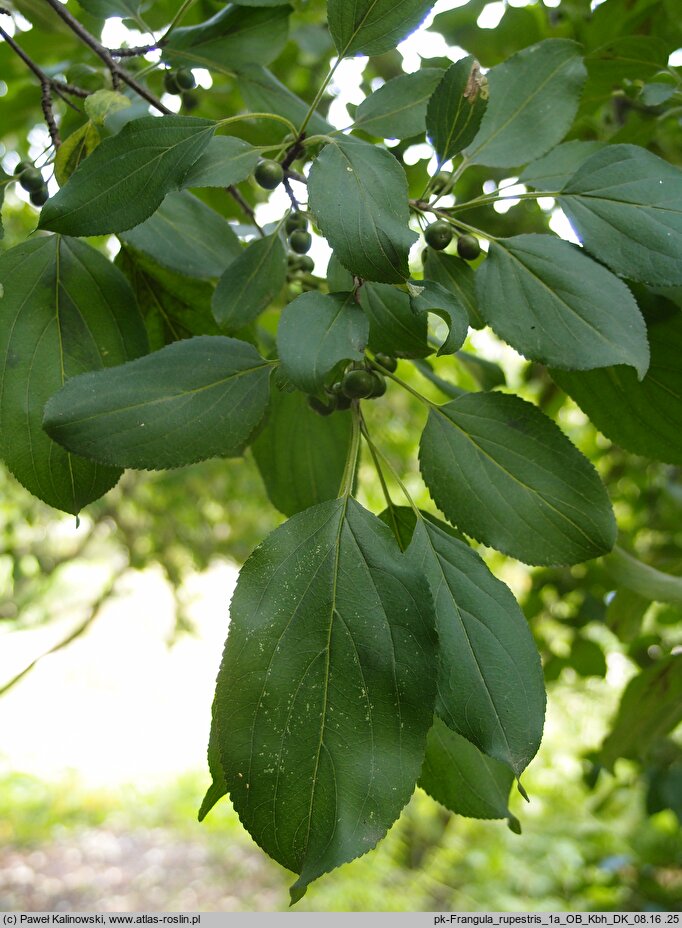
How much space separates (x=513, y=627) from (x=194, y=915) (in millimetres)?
1377

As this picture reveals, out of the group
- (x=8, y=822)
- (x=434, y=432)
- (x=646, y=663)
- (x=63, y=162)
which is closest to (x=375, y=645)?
(x=434, y=432)

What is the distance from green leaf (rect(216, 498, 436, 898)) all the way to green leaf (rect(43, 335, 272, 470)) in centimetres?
9

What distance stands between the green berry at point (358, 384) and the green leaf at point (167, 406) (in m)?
0.06

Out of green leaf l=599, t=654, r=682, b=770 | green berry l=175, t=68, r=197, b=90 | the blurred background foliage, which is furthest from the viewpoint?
green leaf l=599, t=654, r=682, b=770

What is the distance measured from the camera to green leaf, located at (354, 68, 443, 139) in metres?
0.73

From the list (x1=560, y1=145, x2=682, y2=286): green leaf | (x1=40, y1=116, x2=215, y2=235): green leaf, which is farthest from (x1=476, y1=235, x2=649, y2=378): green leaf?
(x1=40, y1=116, x2=215, y2=235): green leaf

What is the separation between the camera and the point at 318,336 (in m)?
0.54

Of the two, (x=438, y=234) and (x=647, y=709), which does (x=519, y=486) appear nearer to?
(x=438, y=234)

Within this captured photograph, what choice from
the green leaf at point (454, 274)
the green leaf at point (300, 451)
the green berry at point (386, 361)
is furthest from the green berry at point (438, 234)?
the green leaf at point (300, 451)

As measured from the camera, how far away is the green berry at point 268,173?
26.8 inches

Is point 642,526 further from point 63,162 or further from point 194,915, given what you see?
point 63,162

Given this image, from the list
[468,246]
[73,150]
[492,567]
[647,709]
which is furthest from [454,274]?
[492,567]

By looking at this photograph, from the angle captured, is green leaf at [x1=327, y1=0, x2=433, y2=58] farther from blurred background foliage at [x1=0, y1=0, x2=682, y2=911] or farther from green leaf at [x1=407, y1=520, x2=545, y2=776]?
green leaf at [x1=407, y1=520, x2=545, y2=776]

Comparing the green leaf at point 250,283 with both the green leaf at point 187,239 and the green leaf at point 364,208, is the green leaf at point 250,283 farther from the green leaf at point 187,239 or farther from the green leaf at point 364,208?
the green leaf at point 364,208
